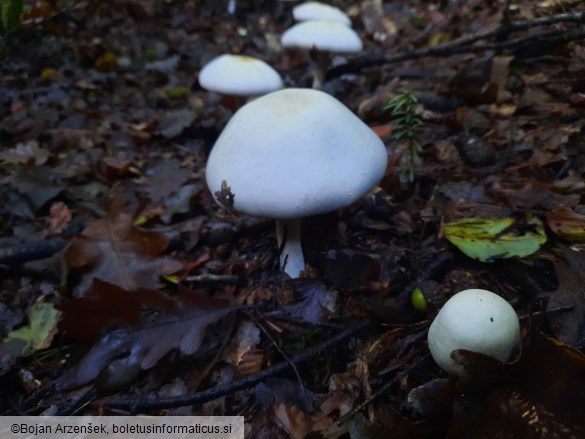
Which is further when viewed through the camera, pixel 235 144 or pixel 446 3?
pixel 446 3

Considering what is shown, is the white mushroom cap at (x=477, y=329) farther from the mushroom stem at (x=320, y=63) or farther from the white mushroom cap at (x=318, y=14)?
the white mushroom cap at (x=318, y=14)

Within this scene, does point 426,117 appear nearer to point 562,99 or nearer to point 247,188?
point 562,99

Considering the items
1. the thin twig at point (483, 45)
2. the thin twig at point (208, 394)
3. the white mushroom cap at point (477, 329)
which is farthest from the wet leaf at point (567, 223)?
the thin twig at point (483, 45)

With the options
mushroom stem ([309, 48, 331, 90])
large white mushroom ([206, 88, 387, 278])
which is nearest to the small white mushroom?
mushroom stem ([309, 48, 331, 90])

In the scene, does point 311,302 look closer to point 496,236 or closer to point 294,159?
point 294,159

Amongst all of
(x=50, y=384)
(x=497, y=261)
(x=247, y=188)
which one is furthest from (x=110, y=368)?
(x=497, y=261)
